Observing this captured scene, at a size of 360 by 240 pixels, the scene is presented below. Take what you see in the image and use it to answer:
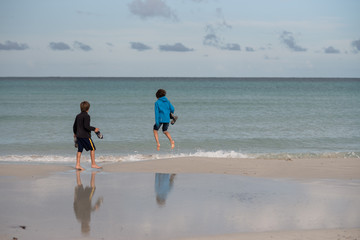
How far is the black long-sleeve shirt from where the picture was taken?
11.1 meters

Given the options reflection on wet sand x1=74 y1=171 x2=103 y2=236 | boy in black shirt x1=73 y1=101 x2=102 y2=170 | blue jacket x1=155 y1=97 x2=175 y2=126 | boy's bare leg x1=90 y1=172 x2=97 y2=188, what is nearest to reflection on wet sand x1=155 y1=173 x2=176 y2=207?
reflection on wet sand x1=74 y1=171 x2=103 y2=236

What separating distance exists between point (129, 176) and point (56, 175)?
151 cm

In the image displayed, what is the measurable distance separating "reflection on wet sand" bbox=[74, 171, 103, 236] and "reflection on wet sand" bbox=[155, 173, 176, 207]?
0.93 meters

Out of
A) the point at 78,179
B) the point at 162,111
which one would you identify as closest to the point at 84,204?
the point at 78,179

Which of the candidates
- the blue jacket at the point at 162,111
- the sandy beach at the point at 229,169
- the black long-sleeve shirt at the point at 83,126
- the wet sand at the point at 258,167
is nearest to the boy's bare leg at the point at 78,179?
the sandy beach at the point at 229,169

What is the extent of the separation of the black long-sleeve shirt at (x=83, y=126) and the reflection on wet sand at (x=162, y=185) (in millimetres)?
1985

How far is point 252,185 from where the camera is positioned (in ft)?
30.1

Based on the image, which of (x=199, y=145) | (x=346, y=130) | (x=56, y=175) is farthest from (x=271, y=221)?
(x=346, y=130)

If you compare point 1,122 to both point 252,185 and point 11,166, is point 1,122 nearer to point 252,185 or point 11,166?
point 11,166

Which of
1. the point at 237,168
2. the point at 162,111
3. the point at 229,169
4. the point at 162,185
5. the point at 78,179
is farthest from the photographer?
the point at 162,111

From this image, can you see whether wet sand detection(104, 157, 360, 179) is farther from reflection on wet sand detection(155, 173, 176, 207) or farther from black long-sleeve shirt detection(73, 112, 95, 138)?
black long-sleeve shirt detection(73, 112, 95, 138)

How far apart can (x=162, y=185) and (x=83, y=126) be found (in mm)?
2937

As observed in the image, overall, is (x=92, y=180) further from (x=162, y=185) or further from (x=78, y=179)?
(x=162, y=185)

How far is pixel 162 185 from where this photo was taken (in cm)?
911
